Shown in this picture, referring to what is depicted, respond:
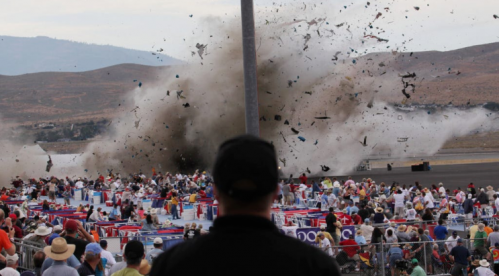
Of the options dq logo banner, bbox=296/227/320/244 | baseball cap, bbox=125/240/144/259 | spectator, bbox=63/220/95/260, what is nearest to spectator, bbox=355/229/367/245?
dq logo banner, bbox=296/227/320/244

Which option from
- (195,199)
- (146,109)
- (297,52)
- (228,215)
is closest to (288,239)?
(228,215)

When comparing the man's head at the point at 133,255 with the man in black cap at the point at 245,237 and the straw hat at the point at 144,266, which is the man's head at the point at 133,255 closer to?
the straw hat at the point at 144,266

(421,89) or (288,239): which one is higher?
(421,89)

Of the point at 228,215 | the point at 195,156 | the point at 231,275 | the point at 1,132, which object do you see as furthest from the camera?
the point at 1,132

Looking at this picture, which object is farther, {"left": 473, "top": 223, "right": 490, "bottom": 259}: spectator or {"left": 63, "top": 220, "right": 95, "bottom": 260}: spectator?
{"left": 473, "top": 223, "right": 490, "bottom": 259}: spectator

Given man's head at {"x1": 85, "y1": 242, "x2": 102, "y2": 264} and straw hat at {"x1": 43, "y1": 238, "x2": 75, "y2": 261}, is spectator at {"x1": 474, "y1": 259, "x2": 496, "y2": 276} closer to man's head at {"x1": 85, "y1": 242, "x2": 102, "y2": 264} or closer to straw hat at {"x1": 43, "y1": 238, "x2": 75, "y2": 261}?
man's head at {"x1": 85, "y1": 242, "x2": 102, "y2": 264}

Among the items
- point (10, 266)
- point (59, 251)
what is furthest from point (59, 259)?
point (10, 266)

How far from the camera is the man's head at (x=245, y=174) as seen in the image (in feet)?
8.34

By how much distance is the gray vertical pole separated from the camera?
7.47 m

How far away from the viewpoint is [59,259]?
766 centimetres

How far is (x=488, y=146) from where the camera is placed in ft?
345

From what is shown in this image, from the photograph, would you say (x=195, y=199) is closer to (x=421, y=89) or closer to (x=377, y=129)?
(x=377, y=129)

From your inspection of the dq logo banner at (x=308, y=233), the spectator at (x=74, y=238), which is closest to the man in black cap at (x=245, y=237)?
the spectator at (x=74, y=238)

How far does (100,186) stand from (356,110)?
28.1 metres
